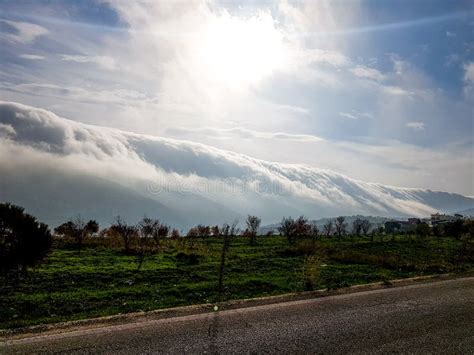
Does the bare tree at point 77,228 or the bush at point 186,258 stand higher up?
the bare tree at point 77,228

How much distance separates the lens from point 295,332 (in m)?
10.2

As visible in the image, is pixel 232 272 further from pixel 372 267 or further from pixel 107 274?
pixel 372 267

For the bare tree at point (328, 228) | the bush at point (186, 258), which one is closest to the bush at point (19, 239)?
the bush at point (186, 258)

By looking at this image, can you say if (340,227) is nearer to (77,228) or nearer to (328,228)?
(328,228)

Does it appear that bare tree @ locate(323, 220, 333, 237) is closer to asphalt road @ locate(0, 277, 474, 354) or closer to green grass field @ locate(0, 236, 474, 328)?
green grass field @ locate(0, 236, 474, 328)

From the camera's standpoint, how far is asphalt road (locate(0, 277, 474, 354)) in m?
8.96

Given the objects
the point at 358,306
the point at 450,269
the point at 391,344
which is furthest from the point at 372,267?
the point at 391,344

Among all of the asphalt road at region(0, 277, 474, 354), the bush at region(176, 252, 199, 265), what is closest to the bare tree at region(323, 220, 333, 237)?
the bush at region(176, 252, 199, 265)

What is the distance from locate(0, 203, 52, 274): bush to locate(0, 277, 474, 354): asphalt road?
31.9ft

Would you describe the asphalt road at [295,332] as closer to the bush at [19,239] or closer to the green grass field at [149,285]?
the green grass field at [149,285]

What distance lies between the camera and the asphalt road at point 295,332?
8.96m

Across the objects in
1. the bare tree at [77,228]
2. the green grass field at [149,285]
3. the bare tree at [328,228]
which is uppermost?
the bare tree at [328,228]

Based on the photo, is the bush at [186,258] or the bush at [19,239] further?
the bush at [186,258]

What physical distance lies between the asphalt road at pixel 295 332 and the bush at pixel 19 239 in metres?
9.72
